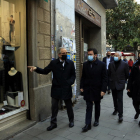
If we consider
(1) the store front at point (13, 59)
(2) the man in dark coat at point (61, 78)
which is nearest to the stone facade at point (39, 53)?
(1) the store front at point (13, 59)

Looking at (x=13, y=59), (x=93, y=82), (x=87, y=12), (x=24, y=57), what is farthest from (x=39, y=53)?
(x=87, y=12)

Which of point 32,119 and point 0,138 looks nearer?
point 0,138

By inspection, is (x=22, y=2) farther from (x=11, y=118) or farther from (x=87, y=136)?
(x=87, y=136)

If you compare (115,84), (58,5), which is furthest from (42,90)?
(58,5)

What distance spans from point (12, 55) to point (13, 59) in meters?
0.10

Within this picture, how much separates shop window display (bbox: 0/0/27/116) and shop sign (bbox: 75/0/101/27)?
Answer: 3.01m

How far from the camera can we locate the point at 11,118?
3.95 m

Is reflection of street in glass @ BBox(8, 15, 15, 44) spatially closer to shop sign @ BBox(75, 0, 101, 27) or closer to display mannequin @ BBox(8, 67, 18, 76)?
display mannequin @ BBox(8, 67, 18, 76)

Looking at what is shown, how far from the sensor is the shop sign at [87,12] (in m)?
6.82

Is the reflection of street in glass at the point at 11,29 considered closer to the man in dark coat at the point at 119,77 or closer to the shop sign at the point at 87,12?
the man in dark coat at the point at 119,77

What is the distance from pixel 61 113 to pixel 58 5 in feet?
10.8

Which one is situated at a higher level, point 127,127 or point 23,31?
point 23,31

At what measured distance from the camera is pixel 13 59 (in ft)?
14.2

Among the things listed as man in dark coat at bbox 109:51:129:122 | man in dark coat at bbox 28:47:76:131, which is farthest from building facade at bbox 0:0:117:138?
man in dark coat at bbox 109:51:129:122
